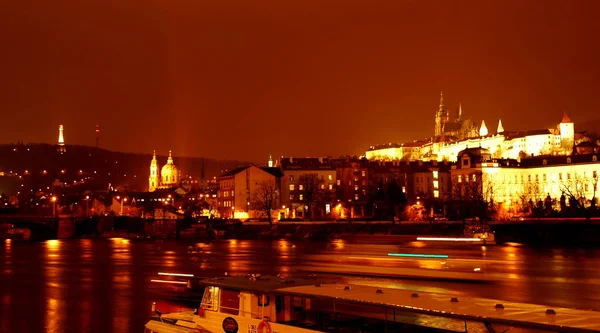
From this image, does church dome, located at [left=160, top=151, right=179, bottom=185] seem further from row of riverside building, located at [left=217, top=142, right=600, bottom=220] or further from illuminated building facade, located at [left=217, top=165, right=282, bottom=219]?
illuminated building facade, located at [left=217, top=165, right=282, bottom=219]

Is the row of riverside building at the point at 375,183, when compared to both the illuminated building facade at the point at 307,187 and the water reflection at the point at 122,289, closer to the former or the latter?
the illuminated building facade at the point at 307,187

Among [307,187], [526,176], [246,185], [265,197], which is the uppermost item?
[526,176]

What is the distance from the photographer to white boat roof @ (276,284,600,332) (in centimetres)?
834

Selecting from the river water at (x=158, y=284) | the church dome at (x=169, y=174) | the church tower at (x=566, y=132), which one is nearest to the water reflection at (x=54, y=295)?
the river water at (x=158, y=284)

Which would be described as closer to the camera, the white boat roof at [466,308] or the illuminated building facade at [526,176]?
the white boat roof at [466,308]

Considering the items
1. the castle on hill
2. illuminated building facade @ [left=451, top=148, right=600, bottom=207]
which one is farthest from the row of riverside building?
the castle on hill

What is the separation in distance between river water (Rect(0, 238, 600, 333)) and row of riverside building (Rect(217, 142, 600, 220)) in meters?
51.3

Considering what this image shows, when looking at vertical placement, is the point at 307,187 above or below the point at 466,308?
above

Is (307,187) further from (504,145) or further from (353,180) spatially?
(504,145)

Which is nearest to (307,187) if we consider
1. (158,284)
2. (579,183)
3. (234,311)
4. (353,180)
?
(353,180)

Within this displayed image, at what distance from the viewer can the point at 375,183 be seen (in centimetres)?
10700

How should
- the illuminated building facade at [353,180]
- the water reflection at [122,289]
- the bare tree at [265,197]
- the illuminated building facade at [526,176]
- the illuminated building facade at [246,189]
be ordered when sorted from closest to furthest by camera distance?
the water reflection at [122,289] < the bare tree at [265,197] < the illuminated building facade at [526,176] < the illuminated building facade at [246,189] < the illuminated building facade at [353,180]

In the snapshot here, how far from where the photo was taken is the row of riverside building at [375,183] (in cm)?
9558

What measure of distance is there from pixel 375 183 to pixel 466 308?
321 ft
